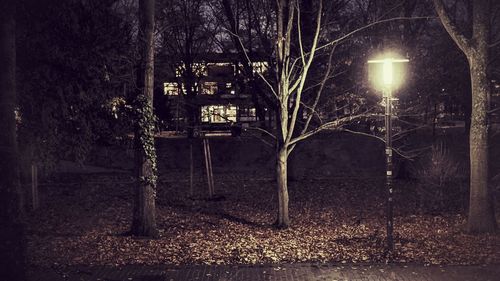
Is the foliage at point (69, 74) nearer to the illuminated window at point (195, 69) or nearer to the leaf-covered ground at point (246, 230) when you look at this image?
the leaf-covered ground at point (246, 230)

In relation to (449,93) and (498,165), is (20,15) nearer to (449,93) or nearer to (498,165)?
(449,93)

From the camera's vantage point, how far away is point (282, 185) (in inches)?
530

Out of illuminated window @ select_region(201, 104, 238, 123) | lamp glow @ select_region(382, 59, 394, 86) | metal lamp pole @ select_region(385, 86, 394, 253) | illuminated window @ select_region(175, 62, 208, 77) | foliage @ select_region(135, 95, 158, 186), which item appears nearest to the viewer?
lamp glow @ select_region(382, 59, 394, 86)

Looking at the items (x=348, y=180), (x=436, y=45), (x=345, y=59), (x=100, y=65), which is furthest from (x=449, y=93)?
(x=100, y=65)

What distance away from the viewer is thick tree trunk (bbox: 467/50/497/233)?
468 inches

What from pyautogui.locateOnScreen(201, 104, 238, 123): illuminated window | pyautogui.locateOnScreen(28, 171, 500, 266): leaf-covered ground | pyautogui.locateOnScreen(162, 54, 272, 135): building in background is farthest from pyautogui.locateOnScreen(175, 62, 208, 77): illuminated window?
pyautogui.locateOnScreen(28, 171, 500, 266): leaf-covered ground

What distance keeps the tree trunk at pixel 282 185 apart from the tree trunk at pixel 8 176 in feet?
22.3

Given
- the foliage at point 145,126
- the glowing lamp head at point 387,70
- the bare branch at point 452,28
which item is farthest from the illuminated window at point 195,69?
the glowing lamp head at point 387,70

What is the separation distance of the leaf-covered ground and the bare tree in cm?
61

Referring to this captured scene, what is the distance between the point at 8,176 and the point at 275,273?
A: 4.85 meters

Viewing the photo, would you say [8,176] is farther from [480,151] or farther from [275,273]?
[480,151]

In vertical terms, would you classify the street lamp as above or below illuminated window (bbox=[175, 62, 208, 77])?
below

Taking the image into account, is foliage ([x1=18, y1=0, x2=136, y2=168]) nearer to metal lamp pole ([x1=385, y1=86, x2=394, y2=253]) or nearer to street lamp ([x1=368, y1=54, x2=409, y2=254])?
street lamp ([x1=368, y1=54, x2=409, y2=254])

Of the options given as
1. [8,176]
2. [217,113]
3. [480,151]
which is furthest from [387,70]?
[8,176]
